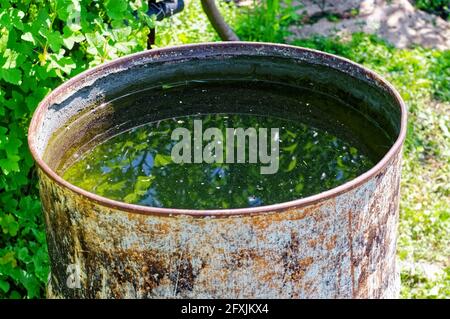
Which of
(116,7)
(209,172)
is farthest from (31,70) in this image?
(209,172)

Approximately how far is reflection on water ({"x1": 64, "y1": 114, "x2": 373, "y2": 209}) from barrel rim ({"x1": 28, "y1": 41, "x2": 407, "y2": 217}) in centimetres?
30

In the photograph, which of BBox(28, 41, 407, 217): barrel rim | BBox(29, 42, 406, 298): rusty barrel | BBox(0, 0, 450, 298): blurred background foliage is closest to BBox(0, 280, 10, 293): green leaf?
BBox(0, 0, 450, 298): blurred background foliage

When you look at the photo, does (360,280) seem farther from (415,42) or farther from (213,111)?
(415,42)

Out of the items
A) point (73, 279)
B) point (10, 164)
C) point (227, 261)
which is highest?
point (227, 261)

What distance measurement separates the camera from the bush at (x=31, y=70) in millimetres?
2820

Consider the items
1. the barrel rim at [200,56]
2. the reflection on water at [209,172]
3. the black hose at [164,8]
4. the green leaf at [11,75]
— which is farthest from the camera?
the black hose at [164,8]

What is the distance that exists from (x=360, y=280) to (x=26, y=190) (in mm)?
1916

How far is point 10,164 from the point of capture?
300cm

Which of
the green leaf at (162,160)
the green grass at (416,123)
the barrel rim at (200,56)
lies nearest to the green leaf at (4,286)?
the green leaf at (162,160)

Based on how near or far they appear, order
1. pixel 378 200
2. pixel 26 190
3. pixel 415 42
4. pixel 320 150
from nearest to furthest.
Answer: pixel 378 200 → pixel 320 150 → pixel 26 190 → pixel 415 42

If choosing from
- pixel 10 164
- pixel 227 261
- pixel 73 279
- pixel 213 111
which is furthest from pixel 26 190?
pixel 227 261

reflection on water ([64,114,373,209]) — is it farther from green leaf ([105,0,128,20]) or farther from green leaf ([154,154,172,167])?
green leaf ([105,0,128,20])

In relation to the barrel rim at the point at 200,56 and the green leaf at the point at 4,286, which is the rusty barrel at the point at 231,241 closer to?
the barrel rim at the point at 200,56

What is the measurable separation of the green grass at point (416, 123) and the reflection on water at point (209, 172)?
1215mm
